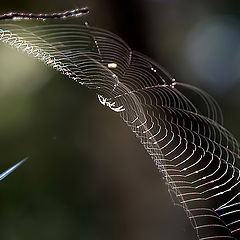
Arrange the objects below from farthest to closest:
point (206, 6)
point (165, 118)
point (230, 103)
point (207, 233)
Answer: point (206, 6) → point (230, 103) → point (207, 233) → point (165, 118)

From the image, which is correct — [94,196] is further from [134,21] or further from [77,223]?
[134,21]

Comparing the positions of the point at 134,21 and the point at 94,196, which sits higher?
the point at 134,21

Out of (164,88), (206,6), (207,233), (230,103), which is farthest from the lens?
(206,6)

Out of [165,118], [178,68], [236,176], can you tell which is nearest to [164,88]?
[165,118]

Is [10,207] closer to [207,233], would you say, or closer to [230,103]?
[207,233]

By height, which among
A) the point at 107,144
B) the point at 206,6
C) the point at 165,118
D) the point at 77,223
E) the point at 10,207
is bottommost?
the point at 77,223

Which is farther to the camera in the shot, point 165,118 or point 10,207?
point 10,207
